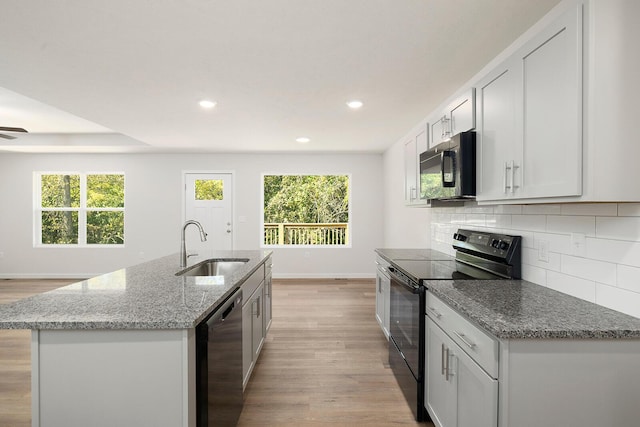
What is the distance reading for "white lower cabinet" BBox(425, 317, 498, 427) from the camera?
1354 mm

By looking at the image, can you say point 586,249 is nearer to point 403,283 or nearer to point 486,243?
point 486,243

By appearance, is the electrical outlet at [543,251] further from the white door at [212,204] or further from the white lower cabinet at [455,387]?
the white door at [212,204]

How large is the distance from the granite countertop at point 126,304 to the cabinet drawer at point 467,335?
1.16m

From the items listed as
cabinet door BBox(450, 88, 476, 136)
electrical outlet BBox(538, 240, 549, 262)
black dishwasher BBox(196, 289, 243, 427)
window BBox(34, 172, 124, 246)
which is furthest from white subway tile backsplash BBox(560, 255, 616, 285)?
window BBox(34, 172, 124, 246)

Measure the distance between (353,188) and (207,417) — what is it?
5.27 metres

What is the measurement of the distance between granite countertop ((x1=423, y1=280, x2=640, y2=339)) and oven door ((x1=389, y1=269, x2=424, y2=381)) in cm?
22

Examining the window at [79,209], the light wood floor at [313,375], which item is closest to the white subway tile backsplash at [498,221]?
the light wood floor at [313,375]

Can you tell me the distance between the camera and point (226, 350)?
5.72 feet

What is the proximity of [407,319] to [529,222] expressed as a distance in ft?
3.30

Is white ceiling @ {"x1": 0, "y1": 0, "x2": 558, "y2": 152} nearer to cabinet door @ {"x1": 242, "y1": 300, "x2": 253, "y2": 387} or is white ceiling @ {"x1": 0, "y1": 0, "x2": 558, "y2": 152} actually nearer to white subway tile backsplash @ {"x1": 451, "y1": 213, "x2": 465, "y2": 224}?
white subway tile backsplash @ {"x1": 451, "y1": 213, "x2": 465, "y2": 224}

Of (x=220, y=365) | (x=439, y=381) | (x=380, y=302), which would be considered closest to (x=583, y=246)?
(x=439, y=381)

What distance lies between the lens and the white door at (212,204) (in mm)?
6352

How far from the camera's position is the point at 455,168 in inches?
90.0

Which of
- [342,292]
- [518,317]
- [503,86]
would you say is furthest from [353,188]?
[518,317]
